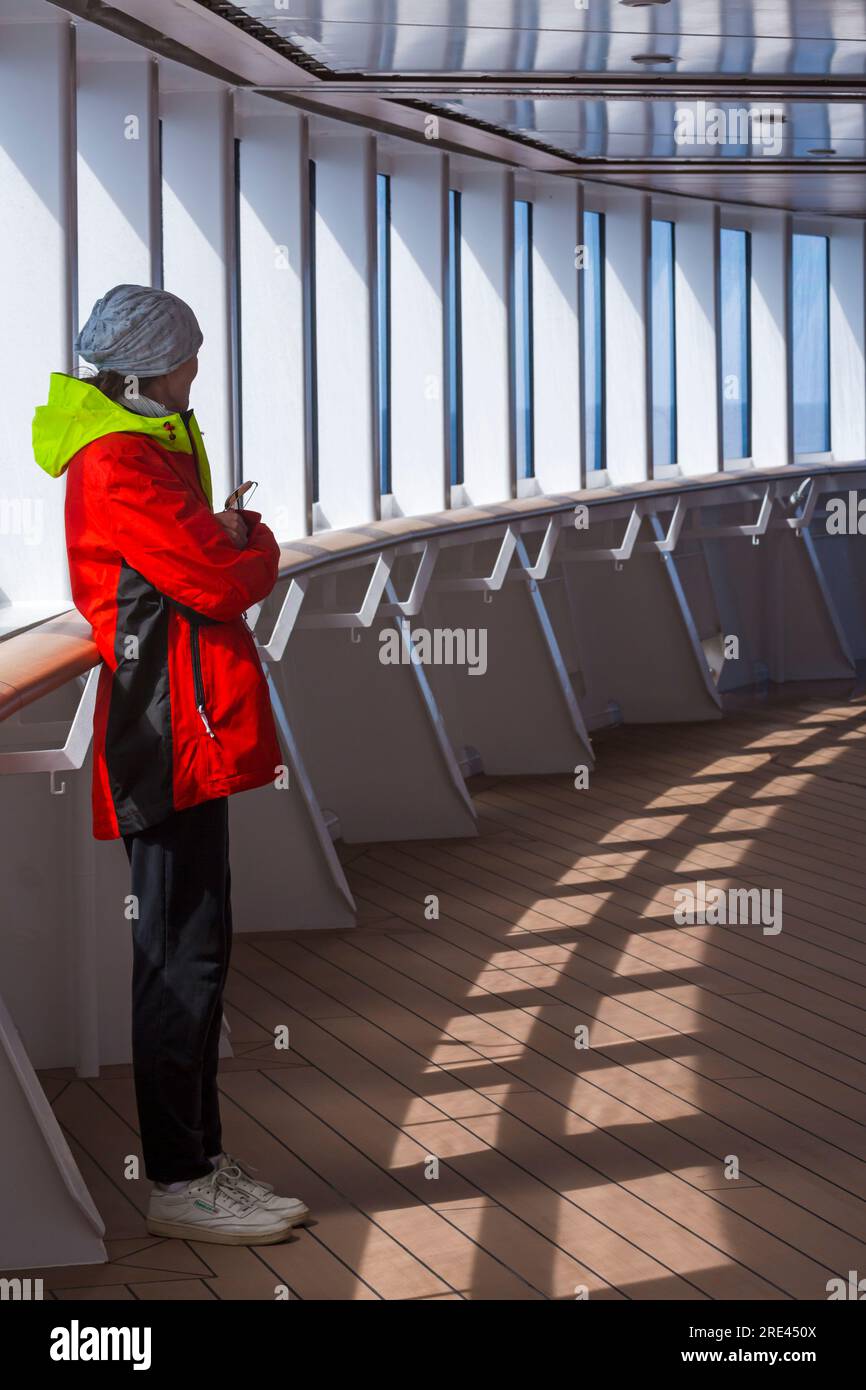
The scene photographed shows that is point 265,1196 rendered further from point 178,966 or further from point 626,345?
point 626,345

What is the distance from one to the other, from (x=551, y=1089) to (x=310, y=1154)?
58 cm

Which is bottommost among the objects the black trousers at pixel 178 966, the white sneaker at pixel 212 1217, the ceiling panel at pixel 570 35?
the white sneaker at pixel 212 1217

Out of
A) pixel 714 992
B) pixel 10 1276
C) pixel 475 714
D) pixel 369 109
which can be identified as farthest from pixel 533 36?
pixel 10 1276

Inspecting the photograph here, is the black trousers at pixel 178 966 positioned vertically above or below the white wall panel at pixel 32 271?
below

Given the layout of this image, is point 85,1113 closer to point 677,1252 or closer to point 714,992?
point 677,1252

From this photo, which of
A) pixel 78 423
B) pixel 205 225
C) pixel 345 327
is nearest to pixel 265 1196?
pixel 78 423

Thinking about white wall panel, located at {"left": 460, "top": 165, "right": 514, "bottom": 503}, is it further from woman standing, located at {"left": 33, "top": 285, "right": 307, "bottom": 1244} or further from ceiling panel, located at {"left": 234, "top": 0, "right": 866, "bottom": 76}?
woman standing, located at {"left": 33, "top": 285, "right": 307, "bottom": 1244}

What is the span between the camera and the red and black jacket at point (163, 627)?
8.41ft

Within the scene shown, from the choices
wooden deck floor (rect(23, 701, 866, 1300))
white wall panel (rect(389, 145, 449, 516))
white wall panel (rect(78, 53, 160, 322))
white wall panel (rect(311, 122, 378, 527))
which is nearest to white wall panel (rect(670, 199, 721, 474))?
white wall panel (rect(389, 145, 449, 516))

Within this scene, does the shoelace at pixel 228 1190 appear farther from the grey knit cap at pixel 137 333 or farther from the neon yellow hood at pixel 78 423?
the grey knit cap at pixel 137 333

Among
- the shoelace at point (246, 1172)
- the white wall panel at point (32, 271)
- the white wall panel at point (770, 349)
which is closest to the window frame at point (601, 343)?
the white wall panel at point (770, 349)

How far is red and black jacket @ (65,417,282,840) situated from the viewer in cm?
256

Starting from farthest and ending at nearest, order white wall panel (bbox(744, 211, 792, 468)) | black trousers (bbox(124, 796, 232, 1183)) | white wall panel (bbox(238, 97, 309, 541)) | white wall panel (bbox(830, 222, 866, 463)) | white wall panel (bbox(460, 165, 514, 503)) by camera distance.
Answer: white wall panel (bbox(830, 222, 866, 463)), white wall panel (bbox(744, 211, 792, 468)), white wall panel (bbox(460, 165, 514, 503)), white wall panel (bbox(238, 97, 309, 541)), black trousers (bbox(124, 796, 232, 1183))
